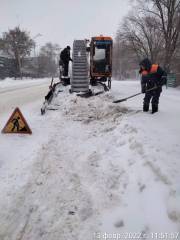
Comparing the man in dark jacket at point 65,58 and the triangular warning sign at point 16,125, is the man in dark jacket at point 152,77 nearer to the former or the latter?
the triangular warning sign at point 16,125

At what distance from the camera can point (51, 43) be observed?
8900 cm

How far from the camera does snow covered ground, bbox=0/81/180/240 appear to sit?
292 cm

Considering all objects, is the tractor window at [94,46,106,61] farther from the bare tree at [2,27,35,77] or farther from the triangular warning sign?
the bare tree at [2,27,35,77]

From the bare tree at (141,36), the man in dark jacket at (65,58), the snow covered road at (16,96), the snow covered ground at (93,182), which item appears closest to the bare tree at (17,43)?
the bare tree at (141,36)

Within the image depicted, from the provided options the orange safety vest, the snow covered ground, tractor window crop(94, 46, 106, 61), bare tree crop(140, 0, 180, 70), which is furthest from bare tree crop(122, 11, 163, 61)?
the snow covered ground

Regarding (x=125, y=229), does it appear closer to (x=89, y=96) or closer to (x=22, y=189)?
(x=22, y=189)

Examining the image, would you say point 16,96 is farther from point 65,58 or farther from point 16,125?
point 16,125

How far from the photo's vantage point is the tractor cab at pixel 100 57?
52.6ft

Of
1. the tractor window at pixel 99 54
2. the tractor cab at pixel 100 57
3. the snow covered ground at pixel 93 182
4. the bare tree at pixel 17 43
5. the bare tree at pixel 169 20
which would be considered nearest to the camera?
the snow covered ground at pixel 93 182

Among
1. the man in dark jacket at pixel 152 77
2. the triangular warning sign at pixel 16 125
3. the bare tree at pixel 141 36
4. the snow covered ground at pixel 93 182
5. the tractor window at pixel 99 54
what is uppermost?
the bare tree at pixel 141 36

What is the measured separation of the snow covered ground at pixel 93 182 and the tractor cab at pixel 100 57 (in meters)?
10.1

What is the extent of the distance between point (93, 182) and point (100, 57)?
13645 mm

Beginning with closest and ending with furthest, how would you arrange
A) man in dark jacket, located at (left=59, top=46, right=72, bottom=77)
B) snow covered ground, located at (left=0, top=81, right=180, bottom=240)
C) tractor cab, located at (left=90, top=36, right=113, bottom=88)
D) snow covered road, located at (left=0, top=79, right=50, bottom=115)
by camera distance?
1. snow covered ground, located at (left=0, top=81, right=180, bottom=240)
2. snow covered road, located at (left=0, top=79, right=50, bottom=115)
3. man in dark jacket, located at (left=59, top=46, right=72, bottom=77)
4. tractor cab, located at (left=90, top=36, right=113, bottom=88)

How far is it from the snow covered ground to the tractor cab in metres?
10.1
